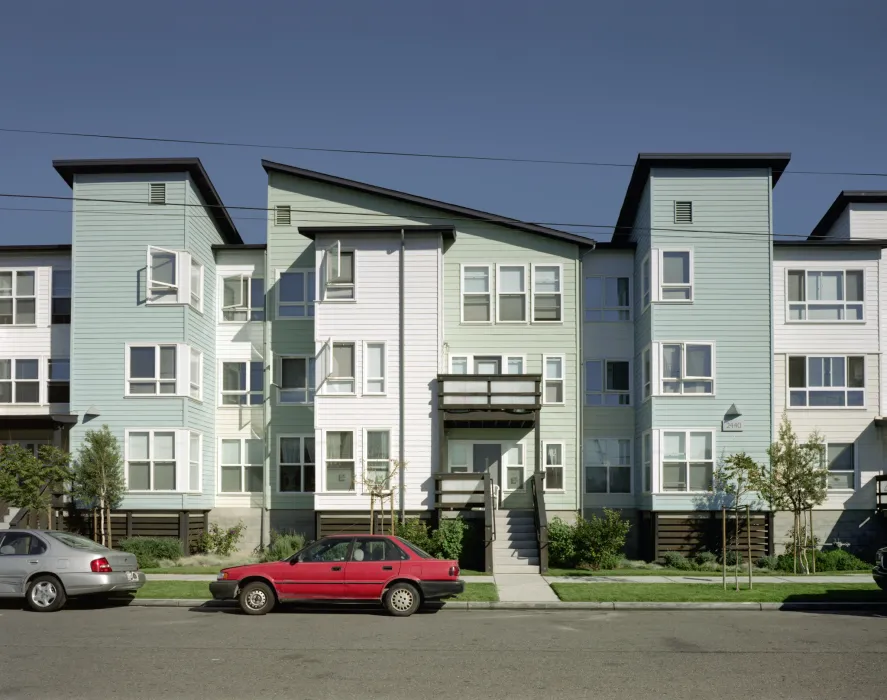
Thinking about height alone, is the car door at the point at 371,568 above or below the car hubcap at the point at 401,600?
above

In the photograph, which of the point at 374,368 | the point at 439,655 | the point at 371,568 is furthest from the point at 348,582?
the point at 374,368

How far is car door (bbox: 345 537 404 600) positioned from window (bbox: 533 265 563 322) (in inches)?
600

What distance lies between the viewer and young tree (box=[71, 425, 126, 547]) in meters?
29.6

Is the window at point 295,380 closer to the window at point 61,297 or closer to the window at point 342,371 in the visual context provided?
the window at point 342,371

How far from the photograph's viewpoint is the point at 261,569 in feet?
61.7

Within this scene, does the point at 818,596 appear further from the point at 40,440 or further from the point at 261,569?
the point at 40,440

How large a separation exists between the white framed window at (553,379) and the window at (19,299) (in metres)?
16.8

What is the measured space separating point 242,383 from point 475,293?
8.19 m

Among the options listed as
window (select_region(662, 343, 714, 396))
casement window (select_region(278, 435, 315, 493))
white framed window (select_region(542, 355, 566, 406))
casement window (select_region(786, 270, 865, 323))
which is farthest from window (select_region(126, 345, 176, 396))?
casement window (select_region(786, 270, 865, 323))

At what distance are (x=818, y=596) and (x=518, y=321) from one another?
1447 cm

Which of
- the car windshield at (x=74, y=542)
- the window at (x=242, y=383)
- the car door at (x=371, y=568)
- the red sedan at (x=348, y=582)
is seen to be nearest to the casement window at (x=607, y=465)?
the window at (x=242, y=383)

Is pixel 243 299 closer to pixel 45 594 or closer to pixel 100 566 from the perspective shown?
pixel 100 566

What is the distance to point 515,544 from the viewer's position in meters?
28.5

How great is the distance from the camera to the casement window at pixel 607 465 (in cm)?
3309
